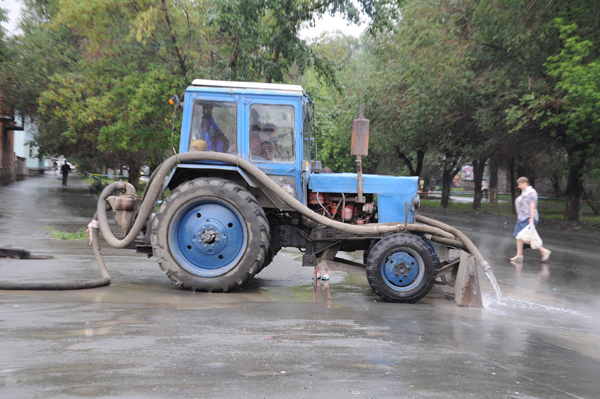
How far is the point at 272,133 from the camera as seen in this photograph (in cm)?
785

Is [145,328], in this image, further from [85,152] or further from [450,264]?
[85,152]

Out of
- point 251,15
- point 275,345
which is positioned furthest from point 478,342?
point 251,15

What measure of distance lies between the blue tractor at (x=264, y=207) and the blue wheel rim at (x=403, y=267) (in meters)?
0.01

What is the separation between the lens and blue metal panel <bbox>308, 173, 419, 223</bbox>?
26.2 ft

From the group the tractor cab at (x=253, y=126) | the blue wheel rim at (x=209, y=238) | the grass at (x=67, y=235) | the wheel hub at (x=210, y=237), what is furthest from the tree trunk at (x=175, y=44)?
the wheel hub at (x=210, y=237)

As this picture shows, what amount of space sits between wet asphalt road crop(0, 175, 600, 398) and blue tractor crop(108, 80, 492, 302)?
45 centimetres

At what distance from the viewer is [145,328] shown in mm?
5539

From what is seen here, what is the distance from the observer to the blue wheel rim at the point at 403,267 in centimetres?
736

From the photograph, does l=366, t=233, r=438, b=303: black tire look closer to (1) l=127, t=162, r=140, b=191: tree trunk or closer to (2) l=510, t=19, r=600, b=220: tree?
(2) l=510, t=19, r=600, b=220: tree

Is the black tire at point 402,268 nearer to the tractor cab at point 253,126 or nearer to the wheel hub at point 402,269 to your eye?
the wheel hub at point 402,269

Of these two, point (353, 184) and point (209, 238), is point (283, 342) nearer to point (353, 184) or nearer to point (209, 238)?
point (209, 238)

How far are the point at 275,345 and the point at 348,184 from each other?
11.2 ft

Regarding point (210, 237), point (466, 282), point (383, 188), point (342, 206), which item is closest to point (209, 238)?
point (210, 237)

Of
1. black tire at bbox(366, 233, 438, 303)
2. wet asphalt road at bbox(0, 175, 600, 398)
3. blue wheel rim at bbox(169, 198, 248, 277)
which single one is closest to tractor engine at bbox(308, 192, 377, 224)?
black tire at bbox(366, 233, 438, 303)
